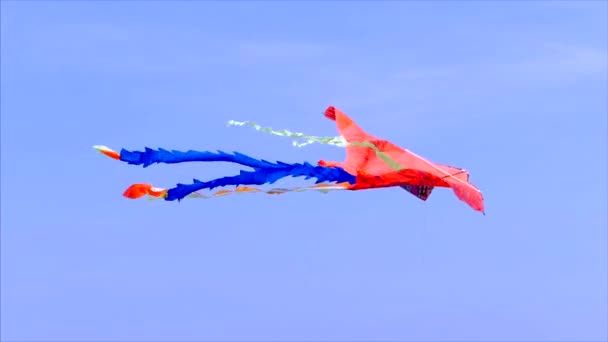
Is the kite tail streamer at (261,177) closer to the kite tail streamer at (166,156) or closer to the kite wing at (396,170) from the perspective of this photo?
the kite tail streamer at (166,156)

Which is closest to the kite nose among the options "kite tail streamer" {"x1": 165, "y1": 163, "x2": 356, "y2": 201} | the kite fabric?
the kite fabric

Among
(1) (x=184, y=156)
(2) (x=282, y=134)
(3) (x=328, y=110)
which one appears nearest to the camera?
(1) (x=184, y=156)

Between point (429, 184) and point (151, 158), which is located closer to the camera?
point (151, 158)

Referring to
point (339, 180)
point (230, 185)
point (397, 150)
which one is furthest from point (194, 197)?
point (397, 150)

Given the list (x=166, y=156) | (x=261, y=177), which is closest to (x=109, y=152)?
(x=166, y=156)

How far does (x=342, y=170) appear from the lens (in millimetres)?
33875

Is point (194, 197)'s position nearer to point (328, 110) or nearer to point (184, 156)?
point (184, 156)

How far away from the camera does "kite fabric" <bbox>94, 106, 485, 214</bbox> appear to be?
3192 cm

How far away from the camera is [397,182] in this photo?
115 feet

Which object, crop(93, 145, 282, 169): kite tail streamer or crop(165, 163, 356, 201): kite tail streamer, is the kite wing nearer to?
crop(165, 163, 356, 201): kite tail streamer

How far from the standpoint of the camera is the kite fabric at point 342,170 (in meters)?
31.9

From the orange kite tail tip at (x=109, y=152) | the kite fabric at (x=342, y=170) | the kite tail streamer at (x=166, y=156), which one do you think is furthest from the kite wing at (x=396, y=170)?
the orange kite tail tip at (x=109, y=152)

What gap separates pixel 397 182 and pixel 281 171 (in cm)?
390

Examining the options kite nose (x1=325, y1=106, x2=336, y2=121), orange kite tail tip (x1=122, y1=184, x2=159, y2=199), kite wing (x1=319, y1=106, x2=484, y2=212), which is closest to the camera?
orange kite tail tip (x1=122, y1=184, x2=159, y2=199)
